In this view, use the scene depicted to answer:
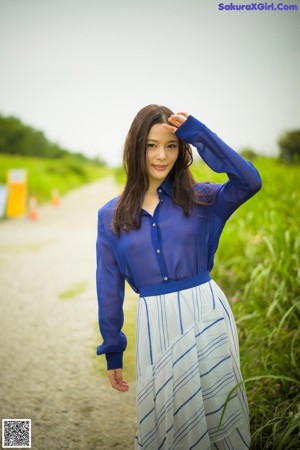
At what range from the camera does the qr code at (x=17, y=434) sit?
1994mm

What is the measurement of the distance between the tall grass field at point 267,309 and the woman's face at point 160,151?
73 cm

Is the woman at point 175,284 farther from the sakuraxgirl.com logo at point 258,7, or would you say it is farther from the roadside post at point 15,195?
the roadside post at point 15,195

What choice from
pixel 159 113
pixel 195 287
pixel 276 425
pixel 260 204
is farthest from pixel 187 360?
pixel 260 204

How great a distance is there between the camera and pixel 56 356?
9.37 feet

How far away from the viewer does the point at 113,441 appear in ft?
6.64

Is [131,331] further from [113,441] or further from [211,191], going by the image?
[211,191]

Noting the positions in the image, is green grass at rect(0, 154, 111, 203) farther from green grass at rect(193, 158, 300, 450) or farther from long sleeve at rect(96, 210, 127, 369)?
long sleeve at rect(96, 210, 127, 369)

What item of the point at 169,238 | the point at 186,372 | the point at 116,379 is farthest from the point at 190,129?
the point at 116,379

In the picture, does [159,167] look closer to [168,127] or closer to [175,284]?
[168,127]

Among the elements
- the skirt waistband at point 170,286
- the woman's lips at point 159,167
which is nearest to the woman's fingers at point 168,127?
the woman's lips at point 159,167

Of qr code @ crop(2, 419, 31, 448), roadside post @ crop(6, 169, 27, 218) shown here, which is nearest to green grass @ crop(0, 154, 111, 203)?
roadside post @ crop(6, 169, 27, 218)

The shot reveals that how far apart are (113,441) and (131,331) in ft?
3.93

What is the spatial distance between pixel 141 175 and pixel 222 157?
273mm

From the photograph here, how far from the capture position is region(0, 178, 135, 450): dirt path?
2.11 m
